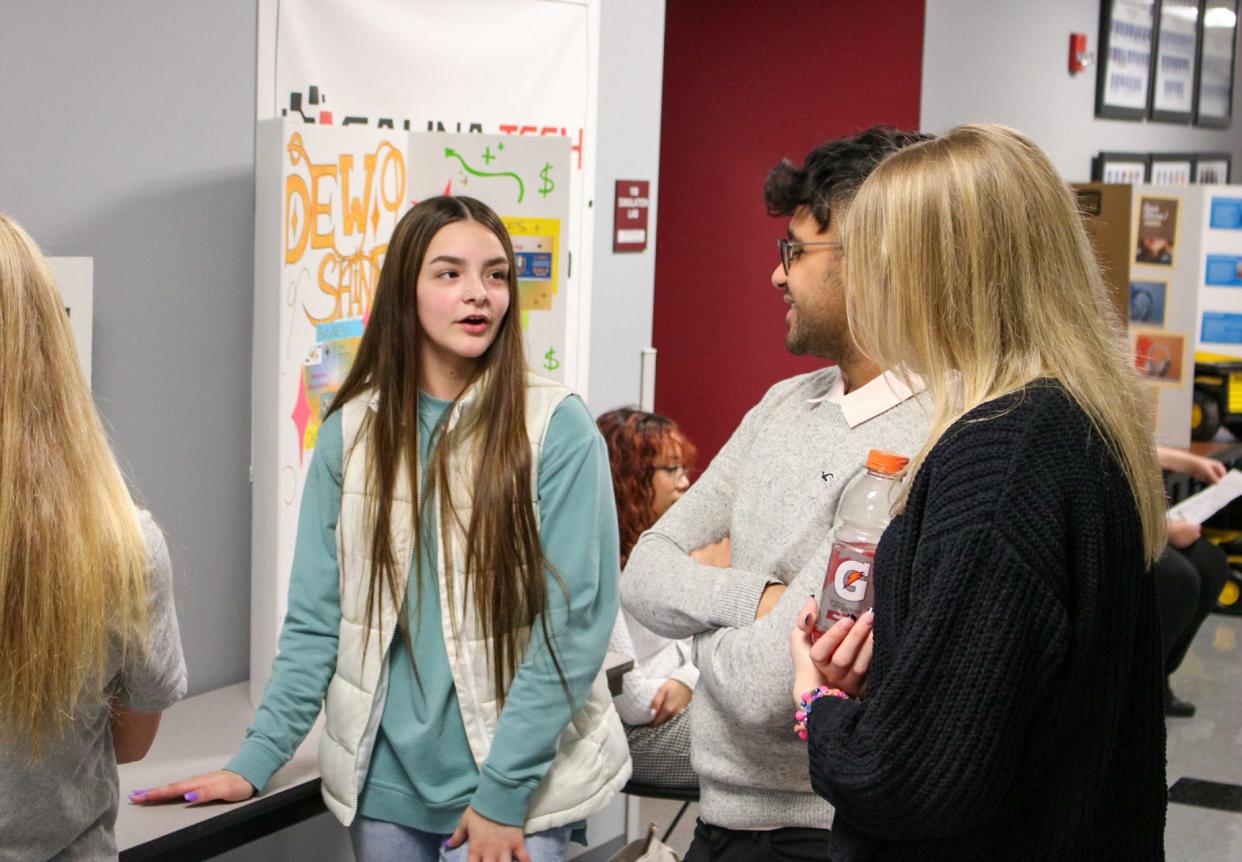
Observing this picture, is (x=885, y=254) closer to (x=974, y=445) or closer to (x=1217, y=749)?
(x=974, y=445)

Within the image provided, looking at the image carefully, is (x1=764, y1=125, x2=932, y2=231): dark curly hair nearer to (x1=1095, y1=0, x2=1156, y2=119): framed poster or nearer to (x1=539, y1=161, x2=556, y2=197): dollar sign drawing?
(x1=539, y1=161, x2=556, y2=197): dollar sign drawing

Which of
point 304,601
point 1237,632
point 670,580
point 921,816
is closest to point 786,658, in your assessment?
point 670,580

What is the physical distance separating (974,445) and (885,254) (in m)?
0.20

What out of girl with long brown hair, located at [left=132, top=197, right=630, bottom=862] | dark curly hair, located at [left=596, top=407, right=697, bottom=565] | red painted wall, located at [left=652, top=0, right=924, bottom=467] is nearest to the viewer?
girl with long brown hair, located at [left=132, top=197, right=630, bottom=862]

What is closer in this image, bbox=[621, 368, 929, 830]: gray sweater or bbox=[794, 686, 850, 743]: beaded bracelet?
bbox=[794, 686, 850, 743]: beaded bracelet

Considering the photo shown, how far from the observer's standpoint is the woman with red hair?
2961 millimetres

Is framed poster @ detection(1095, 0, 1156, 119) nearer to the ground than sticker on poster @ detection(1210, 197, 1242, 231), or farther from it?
farther from it

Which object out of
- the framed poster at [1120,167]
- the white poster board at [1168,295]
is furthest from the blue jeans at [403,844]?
the framed poster at [1120,167]

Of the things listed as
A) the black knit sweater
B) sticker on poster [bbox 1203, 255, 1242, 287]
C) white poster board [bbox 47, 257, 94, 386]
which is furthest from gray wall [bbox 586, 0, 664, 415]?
sticker on poster [bbox 1203, 255, 1242, 287]

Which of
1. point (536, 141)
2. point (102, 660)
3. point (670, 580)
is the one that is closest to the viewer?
point (102, 660)

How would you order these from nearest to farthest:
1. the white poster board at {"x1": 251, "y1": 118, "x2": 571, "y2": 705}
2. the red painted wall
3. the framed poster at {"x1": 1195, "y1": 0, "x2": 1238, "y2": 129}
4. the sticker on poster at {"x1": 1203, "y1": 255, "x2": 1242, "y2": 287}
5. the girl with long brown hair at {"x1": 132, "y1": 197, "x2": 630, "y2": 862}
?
the girl with long brown hair at {"x1": 132, "y1": 197, "x2": 630, "y2": 862} → the white poster board at {"x1": 251, "y1": 118, "x2": 571, "y2": 705} → the red painted wall → the sticker on poster at {"x1": 1203, "y1": 255, "x2": 1242, "y2": 287} → the framed poster at {"x1": 1195, "y1": 0, "x2": 1238, "y2": 129}

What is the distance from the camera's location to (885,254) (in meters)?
1.27

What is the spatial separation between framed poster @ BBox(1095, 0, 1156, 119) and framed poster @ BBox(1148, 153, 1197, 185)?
350mm

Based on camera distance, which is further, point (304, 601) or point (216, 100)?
point (216, 100)
